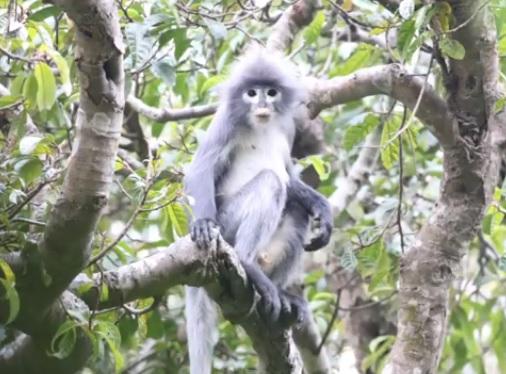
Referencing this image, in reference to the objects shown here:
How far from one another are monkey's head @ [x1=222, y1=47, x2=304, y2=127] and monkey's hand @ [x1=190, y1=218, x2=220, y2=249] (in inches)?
46.3

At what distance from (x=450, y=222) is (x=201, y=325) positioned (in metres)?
1.03

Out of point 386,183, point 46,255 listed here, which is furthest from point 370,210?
point 46,255

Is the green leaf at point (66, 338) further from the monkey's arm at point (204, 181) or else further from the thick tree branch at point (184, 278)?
the monkey's arm at point (204, 181)

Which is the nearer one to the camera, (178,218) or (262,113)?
(178,218)

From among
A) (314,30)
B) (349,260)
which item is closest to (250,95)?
(314,30)

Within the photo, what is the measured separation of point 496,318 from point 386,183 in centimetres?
118

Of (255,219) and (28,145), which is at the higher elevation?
(28,145)

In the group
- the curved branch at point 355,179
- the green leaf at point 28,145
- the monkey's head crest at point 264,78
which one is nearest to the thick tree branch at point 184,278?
the green leaf at point 28,145

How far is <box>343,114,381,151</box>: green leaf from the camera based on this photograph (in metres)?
4.23

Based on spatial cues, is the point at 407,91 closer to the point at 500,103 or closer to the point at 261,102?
the point at 500,103

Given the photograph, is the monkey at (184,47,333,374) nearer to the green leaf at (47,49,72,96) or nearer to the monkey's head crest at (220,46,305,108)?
the monkey's head crest at (220,46,305,108)

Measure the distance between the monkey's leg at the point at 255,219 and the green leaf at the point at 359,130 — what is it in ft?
1.11

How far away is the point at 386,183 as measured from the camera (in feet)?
19.8

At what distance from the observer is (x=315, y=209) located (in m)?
4.40
